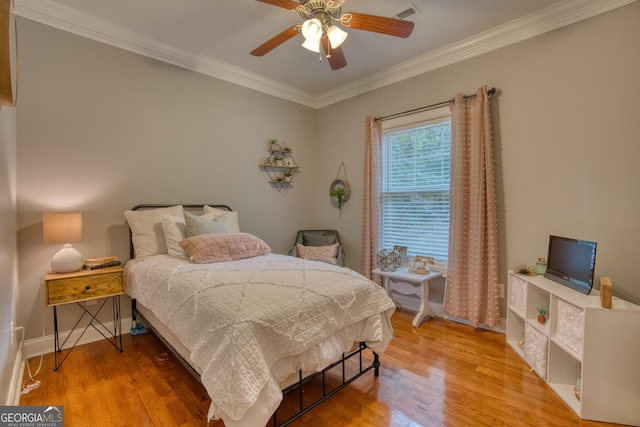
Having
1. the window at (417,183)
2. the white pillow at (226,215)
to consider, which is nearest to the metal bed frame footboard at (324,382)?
the window at (417,183)

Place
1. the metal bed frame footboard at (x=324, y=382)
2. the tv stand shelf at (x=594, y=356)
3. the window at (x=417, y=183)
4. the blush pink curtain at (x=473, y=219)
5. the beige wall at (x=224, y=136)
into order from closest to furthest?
1. the metal bed frame footboard at (x=324, y=382)
2. the tv stand shelf at (x=594, y=356)
3. the beige wall at (x=224, y=136)
4. the blush pink curtain at (x=473, y=219)
5. the window at (x=417, y=183)

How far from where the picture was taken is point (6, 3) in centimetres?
100

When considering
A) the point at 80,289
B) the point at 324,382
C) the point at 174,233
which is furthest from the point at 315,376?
the point at 80,289

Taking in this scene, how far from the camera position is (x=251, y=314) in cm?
139

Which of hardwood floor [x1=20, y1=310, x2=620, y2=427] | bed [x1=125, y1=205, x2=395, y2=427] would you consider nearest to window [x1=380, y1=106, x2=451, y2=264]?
hardwood floor [x1=20, y1=310, x2=620, y2=427]

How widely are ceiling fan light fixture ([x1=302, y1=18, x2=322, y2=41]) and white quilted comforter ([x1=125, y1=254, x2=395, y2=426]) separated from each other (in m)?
1.60

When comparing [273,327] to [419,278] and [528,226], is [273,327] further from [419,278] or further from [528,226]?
[528,226]

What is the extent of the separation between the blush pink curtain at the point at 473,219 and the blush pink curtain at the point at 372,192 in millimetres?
921

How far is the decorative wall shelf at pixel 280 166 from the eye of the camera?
397cm

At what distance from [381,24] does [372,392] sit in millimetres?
2443

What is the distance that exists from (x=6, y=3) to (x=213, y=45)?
7.36 ft

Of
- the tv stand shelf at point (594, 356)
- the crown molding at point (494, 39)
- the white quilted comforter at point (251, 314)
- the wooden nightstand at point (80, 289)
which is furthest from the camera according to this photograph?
the crown molding at point (494, 39)

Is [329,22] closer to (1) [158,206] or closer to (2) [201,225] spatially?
(2) [201,225]

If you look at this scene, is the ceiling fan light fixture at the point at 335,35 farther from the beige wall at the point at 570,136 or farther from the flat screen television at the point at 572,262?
the flat screen television at the point at 572,262
